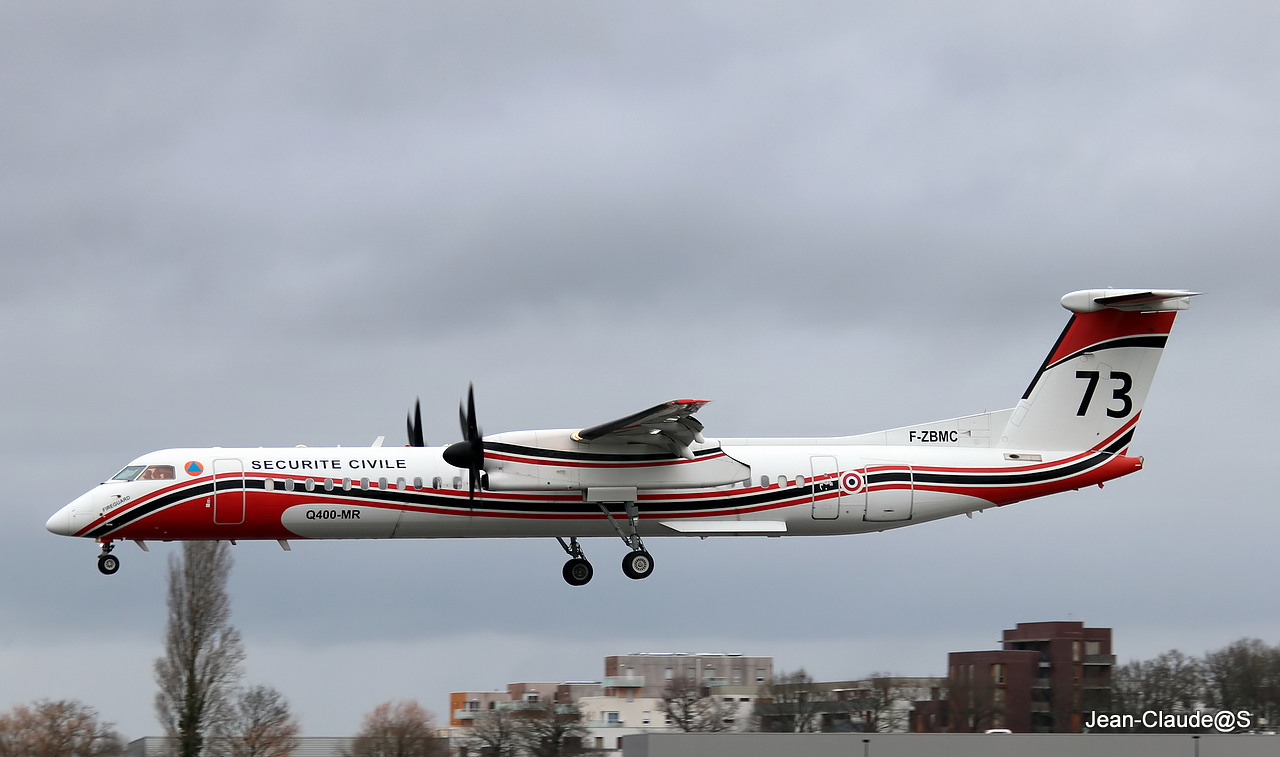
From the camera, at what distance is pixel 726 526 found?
3073 centimetres

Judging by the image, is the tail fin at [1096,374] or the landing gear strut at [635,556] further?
the tail fin at [1096,374]

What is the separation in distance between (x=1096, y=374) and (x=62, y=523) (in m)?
20.8

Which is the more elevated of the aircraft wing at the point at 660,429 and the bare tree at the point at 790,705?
the aircraft wing at the point at 660,429

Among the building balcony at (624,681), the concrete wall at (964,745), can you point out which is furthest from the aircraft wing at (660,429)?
the building balcony at (624,681)

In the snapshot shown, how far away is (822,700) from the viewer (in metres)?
48.2

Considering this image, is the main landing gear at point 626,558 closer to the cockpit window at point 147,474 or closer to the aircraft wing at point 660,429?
the aircraft wing at point 660,429

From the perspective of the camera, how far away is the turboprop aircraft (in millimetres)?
29375

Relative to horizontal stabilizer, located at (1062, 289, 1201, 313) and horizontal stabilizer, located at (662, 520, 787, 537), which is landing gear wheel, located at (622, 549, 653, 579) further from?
horizontal stabilizer, located at (1062, 289, 1201, 313)

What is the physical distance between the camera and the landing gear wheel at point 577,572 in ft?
103

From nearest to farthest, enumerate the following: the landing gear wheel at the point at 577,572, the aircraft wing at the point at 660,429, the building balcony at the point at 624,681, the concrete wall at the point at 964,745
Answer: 1. the aircraft wing at the point at 660,429
2. the concrete wall at the point at 964,745
3. the landing gear wheel at the point at 577,572
4. the building balcony at the point at 624,681

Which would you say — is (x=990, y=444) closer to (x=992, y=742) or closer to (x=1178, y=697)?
(x=992, y=742)

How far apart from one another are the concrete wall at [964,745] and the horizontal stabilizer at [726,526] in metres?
3.93

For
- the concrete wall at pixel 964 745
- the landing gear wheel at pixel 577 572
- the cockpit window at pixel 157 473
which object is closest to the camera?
the concrete wall at pixel 964 745

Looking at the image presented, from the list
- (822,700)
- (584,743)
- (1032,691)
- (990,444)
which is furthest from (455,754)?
(990,444)
